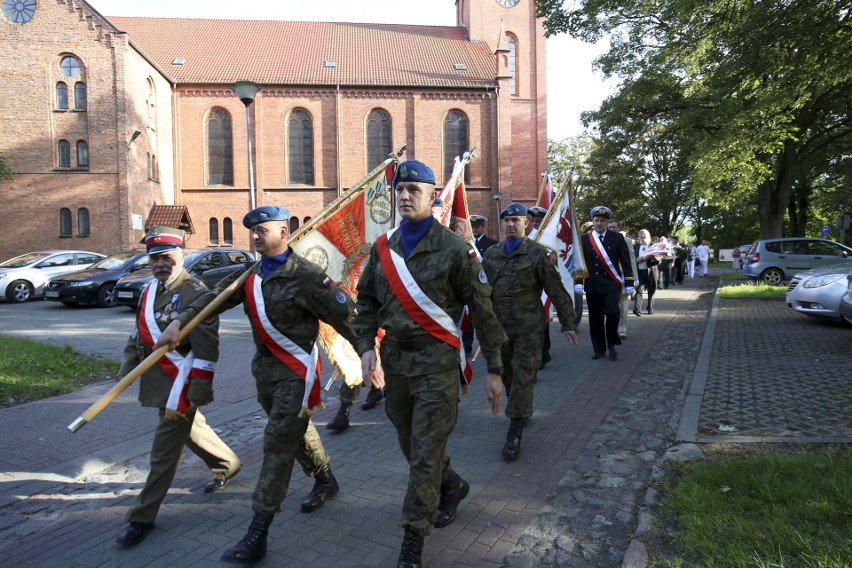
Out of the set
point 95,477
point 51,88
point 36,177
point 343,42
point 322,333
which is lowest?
point 95,477

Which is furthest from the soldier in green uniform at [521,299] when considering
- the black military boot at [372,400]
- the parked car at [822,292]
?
the parked car at [822,292]

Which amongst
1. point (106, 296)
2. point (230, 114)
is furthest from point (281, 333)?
point (230, 114)

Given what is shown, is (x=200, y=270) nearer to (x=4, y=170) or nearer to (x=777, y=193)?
(x=4, y=170)

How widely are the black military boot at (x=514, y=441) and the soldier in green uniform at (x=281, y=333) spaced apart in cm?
186

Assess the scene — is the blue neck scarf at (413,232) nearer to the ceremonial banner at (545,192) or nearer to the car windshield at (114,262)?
the ceremonial banner at (545,192)

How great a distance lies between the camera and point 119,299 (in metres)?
15.0

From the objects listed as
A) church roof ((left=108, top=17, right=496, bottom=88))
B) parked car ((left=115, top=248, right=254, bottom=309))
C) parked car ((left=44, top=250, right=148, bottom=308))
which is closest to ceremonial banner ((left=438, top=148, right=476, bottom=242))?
parked car ((left=115, top=248, right=254, bottom=309))

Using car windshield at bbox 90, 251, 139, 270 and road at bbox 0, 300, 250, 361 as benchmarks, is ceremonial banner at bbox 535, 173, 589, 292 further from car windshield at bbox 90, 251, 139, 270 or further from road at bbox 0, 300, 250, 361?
car windshield at bbox 90, 251, 139, 270

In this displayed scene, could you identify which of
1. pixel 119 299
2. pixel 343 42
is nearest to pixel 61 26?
pixel 343 42

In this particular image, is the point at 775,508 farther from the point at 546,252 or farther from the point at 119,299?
the point at 119,299

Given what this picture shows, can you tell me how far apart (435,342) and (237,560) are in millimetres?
1592

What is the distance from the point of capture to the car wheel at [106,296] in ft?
53.1

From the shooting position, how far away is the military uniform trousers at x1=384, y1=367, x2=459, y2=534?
308 centimetres

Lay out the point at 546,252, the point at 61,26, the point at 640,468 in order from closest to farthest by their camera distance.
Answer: the point at 640,468 < the point at 546,252 < the point at 61,26
